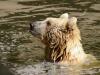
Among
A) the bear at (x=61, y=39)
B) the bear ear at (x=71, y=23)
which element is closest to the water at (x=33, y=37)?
the bear at (x=61, y=39)

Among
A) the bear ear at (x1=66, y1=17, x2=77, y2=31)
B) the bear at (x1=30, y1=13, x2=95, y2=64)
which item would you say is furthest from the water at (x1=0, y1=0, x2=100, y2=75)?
the bear ear at (x1=66, y1=17, x2=77, y2=31)

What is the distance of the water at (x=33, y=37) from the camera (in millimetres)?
7500

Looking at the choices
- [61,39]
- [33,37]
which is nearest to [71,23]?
[61,39]

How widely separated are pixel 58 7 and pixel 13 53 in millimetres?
Result: 3702

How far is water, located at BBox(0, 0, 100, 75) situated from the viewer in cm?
750

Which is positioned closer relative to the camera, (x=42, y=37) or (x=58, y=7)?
(x=42, y=37)

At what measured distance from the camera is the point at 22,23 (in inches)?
402

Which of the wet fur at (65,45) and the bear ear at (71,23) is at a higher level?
the bear ear at (71,23)

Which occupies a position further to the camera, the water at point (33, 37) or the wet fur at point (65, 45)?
the wet fur at point (65, 45)

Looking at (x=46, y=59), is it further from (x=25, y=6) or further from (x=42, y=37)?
(x=25, y=6)

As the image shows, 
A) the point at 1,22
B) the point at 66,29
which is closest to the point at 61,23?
the point at 66,29

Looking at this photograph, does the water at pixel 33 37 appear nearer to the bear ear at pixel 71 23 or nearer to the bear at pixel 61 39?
the bear at pixel 61 39

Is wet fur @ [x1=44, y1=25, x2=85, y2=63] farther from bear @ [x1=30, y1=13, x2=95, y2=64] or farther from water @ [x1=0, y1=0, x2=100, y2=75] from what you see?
water @ [x1=0, y1=0, x2=100, y2=75]

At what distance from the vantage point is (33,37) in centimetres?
958
